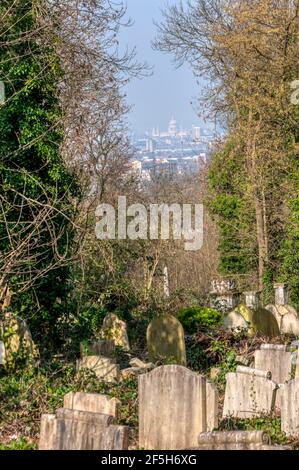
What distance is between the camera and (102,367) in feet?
40.6

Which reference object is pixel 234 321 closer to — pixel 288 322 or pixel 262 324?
pixel 262 324

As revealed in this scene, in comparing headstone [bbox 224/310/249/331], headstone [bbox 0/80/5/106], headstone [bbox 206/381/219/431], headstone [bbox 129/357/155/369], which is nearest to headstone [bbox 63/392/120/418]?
headstone [bbox 206/381/219/431]

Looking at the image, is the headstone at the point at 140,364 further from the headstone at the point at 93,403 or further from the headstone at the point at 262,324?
the headstone at the point at 93,403

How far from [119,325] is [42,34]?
5.36 m

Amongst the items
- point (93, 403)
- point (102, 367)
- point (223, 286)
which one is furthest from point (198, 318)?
point (93, 403)

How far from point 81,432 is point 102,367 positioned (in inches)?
182

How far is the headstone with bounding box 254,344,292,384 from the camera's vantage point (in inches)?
474

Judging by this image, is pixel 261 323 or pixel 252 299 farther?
pixel 252 299

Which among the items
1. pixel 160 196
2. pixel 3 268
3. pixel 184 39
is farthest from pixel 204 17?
pixel 3 268

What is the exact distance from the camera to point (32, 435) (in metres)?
9.72

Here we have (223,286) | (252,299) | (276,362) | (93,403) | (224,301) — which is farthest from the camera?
(223,286)

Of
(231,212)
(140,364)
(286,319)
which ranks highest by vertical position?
(231,212)
